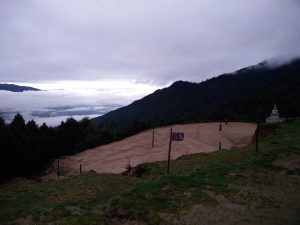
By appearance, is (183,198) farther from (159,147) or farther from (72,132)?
(72,132)

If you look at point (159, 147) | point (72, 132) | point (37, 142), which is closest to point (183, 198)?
point (159, 147)

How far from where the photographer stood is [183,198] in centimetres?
1364

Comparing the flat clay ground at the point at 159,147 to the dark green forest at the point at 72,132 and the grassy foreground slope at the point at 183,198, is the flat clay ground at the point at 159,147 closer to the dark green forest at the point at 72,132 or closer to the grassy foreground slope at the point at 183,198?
the dark green forest at the point at 72,132

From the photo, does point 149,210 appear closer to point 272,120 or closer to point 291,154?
point 291,154

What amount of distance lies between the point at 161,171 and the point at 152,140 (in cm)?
1792

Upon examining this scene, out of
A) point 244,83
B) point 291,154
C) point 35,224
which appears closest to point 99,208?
point 35,224

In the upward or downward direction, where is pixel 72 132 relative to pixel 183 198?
upward

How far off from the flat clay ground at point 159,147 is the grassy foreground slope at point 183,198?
11925 millimetres

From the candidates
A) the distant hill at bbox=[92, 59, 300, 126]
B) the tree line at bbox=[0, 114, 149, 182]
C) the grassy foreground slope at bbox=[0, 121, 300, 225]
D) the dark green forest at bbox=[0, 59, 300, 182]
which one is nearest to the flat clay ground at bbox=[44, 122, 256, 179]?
the tree line at bbox=[0, 114, 149, 182]

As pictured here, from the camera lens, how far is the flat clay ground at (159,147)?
3488 cm

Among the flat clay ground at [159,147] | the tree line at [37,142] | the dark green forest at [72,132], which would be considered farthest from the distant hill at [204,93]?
the flat clay ground at [159,147]

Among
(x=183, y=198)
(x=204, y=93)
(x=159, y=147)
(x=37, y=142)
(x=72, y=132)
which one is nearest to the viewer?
(x=183, y=198)

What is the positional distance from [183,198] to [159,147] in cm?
2430

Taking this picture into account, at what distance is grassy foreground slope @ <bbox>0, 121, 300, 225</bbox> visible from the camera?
39.4 ft
